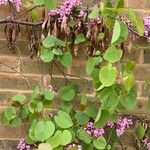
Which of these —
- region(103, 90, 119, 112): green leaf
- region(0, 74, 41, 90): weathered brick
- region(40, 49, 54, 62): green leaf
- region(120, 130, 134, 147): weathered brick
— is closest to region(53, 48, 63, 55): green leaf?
region(40, 49, 54, 62): green leaf

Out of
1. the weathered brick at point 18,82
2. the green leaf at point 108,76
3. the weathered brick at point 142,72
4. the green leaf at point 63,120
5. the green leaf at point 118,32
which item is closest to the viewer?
the green leaf at point 118,32

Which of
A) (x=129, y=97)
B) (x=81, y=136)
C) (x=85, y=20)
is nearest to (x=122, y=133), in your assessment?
(x=81, y=136)

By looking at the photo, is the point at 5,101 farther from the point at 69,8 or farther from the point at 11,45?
the point at 69,8

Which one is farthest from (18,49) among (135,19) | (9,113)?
(135,19)

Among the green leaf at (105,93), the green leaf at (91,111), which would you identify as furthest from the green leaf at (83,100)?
the green leaf at (105,93)

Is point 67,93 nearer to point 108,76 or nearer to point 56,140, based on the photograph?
point 56,140

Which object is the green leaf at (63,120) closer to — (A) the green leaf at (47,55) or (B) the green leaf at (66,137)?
(B) the green leaf at (66,137)

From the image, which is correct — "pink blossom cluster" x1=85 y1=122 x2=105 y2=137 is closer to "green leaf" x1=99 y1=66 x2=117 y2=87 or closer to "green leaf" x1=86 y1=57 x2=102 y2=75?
"green leaf" x1=86 y1=57 x2=102 y2=75
